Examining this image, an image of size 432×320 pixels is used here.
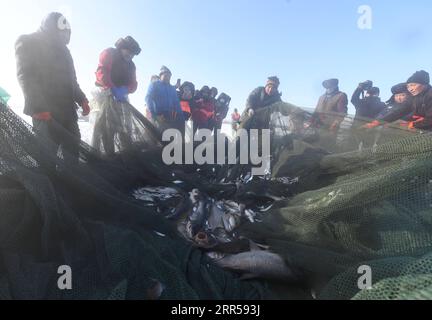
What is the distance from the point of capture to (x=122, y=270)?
1950 mm

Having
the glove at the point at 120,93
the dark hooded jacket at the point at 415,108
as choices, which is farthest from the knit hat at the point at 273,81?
the glove at the point at 120,93

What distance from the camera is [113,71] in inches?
197

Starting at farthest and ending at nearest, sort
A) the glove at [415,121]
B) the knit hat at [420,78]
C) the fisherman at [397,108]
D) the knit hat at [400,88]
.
Answer: 1. the knit hat at [400,88]
2. the knit hat at [420,78]
3. the glove at [415,121]
4. the fisherman at [397,108]

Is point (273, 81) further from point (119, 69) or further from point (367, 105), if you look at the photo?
point (119, 69)

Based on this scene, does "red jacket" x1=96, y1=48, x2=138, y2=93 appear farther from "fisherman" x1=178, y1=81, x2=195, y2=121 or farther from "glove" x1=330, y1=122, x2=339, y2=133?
"fisherman" x1=178, y1=81, x2=195, y2=121

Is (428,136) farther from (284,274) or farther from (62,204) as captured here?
(62,204)

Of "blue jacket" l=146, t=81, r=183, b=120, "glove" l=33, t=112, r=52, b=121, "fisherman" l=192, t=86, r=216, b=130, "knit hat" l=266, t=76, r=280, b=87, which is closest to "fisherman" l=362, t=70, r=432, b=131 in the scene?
"knit hat" l=266, t=76, r=280, b=87

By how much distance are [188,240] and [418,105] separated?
183 inches

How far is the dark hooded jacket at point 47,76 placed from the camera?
3.44 metres

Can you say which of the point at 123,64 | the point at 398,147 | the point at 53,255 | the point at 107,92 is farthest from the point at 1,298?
the point at 123,64

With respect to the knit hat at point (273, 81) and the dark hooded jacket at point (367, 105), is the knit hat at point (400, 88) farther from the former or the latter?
the knit hat at point (273, 81)

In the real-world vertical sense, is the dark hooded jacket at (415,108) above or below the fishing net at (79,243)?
above

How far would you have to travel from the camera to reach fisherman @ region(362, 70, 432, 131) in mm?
4609
